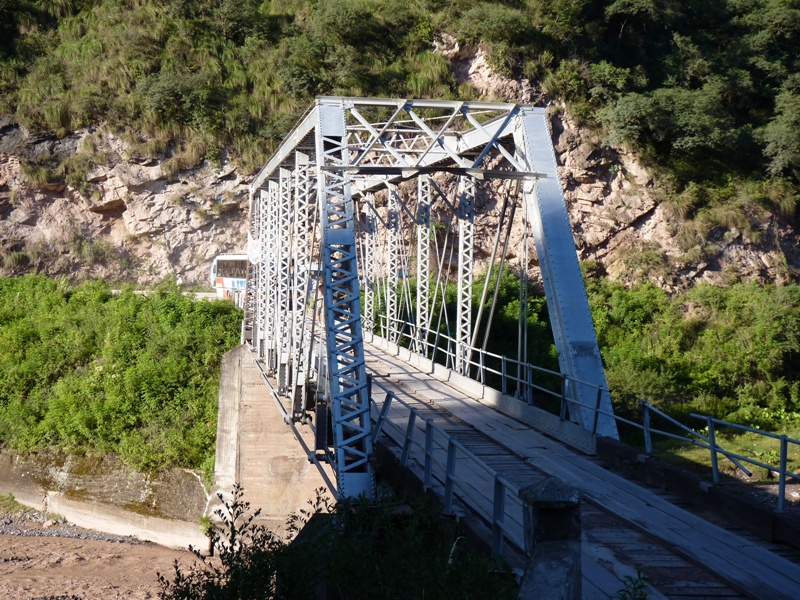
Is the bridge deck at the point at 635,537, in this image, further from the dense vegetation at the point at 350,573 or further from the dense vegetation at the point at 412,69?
the dense vegetation at the point at 412,69

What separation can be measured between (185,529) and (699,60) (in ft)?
92.0

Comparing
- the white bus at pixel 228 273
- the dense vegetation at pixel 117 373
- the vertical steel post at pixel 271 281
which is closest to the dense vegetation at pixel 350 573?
the vertical steel post at pixel 271 281

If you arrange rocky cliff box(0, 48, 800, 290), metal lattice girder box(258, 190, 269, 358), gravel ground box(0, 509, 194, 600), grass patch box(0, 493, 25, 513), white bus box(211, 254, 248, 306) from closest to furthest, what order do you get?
gravel ground box(0, 509, 194, 600), metal lattice girder box(258, 190, 269, 358), grass patch box(0, 493, 25, 513), white bus box(211, 254, 248, 306), rocky cliff box(0, 48, 800, 290)

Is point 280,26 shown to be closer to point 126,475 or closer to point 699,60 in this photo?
point 699,60

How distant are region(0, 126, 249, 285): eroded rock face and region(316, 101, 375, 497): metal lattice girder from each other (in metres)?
22.6

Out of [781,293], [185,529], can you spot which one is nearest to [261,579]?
[185,529]

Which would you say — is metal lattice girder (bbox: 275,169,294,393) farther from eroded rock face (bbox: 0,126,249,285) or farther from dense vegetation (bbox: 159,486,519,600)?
eroded rock face (bbox: 0,126,249,285)

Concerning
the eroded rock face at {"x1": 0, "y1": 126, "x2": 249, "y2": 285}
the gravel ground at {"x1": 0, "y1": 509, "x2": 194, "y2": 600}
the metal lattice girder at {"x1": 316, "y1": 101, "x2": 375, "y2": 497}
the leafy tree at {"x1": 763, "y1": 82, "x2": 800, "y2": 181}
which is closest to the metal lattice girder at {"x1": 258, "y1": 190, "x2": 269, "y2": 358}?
the gravel ground at {"x1": 0, "y1": 509, "x2": 194, "y2": 600}

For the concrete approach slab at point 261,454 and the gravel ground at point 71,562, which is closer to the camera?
the gravel ground at point 71,562

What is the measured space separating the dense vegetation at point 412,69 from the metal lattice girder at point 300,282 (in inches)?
792

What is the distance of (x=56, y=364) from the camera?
23.2 m

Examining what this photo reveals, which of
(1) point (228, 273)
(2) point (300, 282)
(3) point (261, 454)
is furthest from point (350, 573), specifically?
(1) point (228, 273)

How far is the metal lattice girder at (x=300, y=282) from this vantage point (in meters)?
12.5

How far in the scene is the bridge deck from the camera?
562 cm
